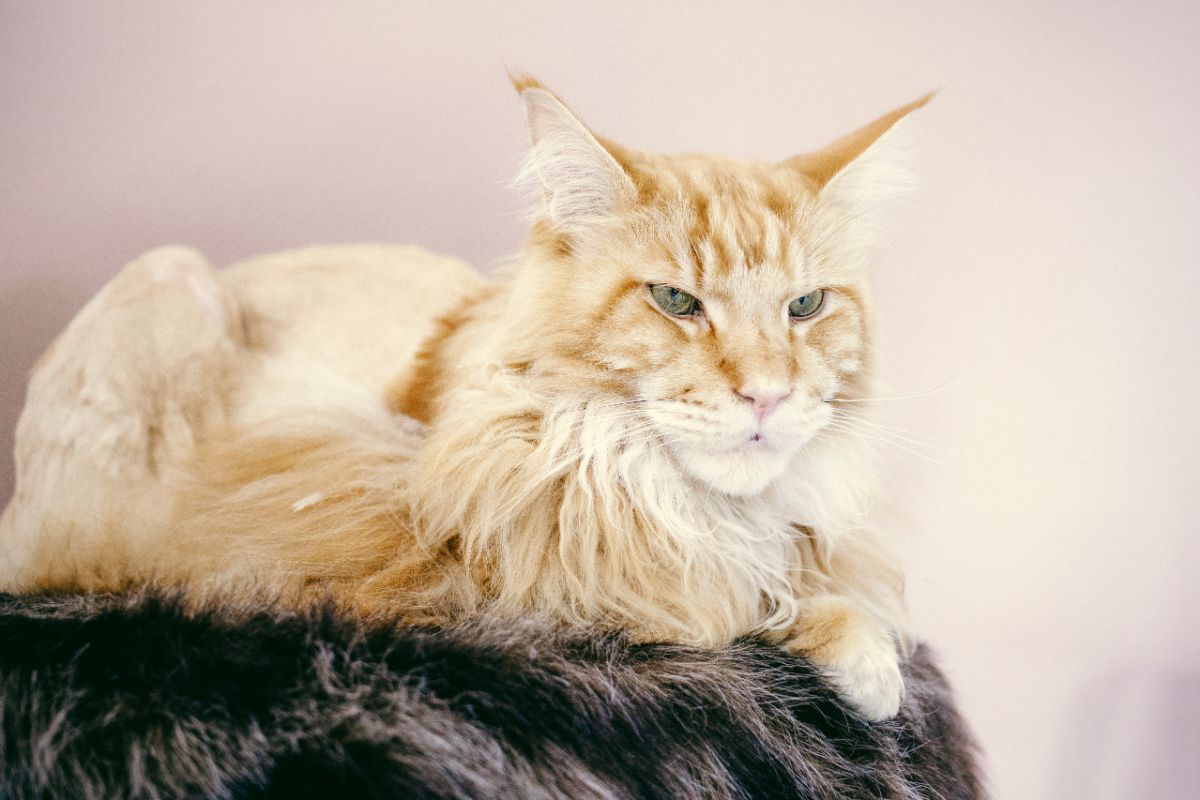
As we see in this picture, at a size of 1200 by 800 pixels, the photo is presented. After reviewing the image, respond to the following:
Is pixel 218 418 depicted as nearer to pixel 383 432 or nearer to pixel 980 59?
pixel 383 432

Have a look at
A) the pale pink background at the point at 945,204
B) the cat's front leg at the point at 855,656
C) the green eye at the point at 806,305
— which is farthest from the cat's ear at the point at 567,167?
the pale pink background at the point at 945,204

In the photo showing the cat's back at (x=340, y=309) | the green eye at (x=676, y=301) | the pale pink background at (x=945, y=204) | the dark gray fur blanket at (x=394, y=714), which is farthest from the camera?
the pale pink background at (x=945, y=204)

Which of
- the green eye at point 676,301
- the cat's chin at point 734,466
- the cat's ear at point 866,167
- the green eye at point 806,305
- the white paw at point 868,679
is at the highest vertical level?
the cat's ear at point 866,167

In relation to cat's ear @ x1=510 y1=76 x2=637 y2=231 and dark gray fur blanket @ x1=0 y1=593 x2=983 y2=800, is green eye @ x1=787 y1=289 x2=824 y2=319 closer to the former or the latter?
cat's ear @ x1=510 y1=76 x2=637 y2=231

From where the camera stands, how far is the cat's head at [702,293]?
3.35 ft

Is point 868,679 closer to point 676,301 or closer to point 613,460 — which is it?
point 613,460

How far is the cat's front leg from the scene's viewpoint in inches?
40.1

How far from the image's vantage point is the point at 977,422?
190 cm

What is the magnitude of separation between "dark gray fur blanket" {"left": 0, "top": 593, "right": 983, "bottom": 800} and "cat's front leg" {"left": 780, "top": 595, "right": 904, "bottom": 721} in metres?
0.02

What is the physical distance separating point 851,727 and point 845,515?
291 mm

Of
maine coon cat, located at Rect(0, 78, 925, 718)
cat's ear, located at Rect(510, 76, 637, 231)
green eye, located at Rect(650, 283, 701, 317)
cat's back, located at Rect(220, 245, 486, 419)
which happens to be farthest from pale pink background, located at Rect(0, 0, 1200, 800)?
green eye, located at Rect(650, 283, 701, 317)

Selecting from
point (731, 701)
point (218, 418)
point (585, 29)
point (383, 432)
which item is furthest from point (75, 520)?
point (585, 29)

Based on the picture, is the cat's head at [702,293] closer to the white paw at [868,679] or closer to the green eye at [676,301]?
the green eye at [676,301]

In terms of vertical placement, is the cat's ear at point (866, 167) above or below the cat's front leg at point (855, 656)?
above
